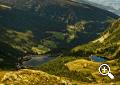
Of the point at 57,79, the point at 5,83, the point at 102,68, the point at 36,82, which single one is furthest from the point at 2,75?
the point at 102,68

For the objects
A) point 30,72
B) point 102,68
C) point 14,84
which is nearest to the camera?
point 102,68

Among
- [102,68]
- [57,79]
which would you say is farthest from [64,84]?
[102,68]

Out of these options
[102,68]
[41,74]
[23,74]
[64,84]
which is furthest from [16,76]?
[102,68]

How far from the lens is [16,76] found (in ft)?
506

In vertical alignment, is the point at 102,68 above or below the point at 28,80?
above

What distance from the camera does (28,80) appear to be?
151750mm

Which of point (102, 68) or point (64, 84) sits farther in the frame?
point (64, 84)

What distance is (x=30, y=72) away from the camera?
15800cm

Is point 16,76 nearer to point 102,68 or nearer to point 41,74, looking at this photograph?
point 41,74

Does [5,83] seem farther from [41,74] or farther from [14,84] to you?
[41,74]

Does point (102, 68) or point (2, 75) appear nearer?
point (102, 68)

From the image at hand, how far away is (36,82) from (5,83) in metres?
14.8

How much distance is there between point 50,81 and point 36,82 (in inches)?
379

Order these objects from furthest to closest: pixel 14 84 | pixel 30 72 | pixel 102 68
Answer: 1. pixel 30 72
2. pixel 14 84
3. pixel 102 68
